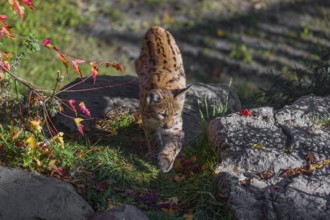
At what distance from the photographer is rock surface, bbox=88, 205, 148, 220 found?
5160 millimetres

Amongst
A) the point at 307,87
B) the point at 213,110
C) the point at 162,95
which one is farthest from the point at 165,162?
the point at 307,87

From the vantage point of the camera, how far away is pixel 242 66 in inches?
496

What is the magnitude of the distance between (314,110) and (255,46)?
6.42 metres

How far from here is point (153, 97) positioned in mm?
7176

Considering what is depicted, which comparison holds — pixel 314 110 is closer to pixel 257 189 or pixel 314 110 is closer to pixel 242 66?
pixel 257 189

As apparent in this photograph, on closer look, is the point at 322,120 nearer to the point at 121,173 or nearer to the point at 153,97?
the point at 153,97

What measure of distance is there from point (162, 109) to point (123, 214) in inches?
87.8

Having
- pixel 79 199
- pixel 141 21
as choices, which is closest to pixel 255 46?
pixel 141 21

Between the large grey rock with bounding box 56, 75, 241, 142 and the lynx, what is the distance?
0.24m

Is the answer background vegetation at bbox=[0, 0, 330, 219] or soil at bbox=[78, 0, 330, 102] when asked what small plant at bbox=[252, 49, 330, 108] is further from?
soil at bbox=[78, 0, 330, 102]

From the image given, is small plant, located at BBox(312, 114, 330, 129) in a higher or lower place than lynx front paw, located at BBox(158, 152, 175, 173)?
higher

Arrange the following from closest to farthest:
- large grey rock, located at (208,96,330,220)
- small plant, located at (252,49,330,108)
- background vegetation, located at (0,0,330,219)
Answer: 1. large grey rock, located at (208,96,330,220)
2. background vegetation, located at (0,0,330,219)
3. small plant, located at (252,49,330,108)

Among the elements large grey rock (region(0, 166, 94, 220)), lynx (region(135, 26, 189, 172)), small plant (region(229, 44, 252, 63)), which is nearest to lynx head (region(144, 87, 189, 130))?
lynx (region(135, 26, 189, 172))

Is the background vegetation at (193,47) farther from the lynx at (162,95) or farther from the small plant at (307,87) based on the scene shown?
the lynx at (162,95)
